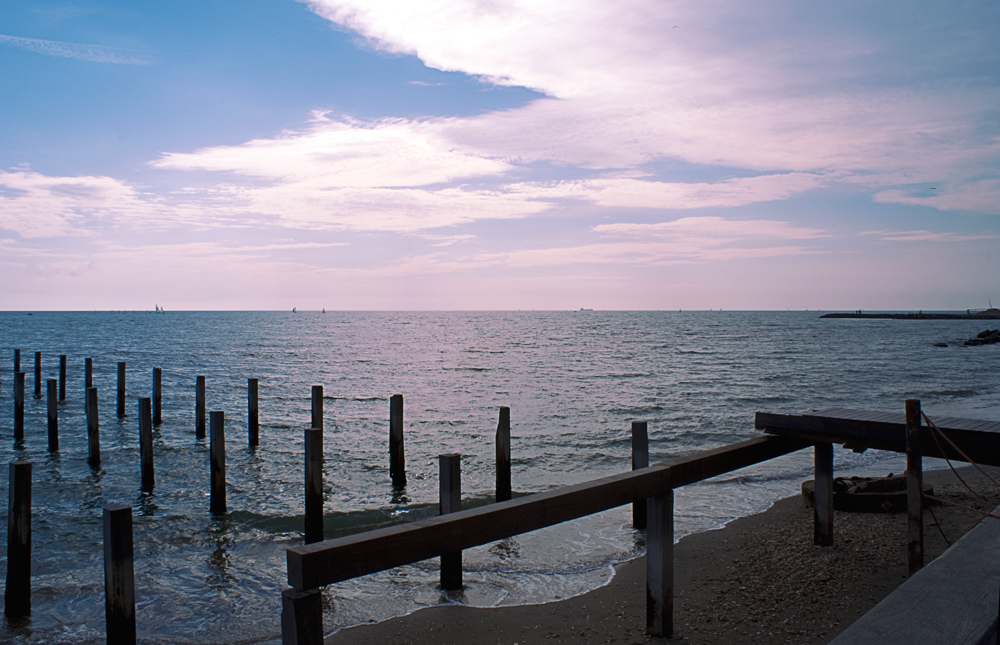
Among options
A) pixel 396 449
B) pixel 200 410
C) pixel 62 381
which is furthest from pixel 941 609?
pixel 62 381

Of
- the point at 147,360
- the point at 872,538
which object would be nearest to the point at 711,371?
the point at 872,538

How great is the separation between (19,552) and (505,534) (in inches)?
254

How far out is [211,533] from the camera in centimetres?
1023

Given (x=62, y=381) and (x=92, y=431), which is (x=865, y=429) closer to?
(x=92, y=431)

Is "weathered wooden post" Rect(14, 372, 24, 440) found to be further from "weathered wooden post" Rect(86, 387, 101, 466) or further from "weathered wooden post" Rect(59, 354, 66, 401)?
"weathered wooden post" Rect(59, 354, 66, 401)

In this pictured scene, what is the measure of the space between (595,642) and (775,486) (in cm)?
790

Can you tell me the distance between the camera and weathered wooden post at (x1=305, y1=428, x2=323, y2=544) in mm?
8672

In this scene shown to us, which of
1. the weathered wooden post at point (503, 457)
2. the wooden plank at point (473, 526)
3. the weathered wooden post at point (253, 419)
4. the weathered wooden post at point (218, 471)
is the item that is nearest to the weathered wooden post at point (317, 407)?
the weathered wooden post at point (218, 471)

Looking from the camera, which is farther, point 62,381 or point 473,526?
point 62,381

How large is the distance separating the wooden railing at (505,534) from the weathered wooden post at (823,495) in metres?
1.51

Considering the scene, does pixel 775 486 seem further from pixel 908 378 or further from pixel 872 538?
pixel 908 378

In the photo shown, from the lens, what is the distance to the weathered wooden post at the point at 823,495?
7254mm

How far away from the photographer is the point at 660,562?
4.96 m

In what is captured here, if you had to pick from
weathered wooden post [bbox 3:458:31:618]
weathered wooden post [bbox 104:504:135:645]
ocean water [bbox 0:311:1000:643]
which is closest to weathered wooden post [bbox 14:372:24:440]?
ocean water [bbox 0:311:1000:643]
